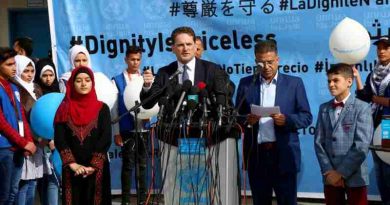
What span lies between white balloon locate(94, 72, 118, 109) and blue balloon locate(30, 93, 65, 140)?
441mm

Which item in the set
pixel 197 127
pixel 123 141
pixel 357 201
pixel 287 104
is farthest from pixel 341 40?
pixel 123 141

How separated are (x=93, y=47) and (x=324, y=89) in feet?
8.35

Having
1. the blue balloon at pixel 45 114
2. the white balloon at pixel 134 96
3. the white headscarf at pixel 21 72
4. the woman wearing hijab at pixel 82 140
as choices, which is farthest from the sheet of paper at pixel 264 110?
the white headscarf at pixel 21 72

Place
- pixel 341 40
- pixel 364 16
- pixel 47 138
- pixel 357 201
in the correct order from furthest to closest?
pixel 364 16 → pixel 47 138 → pixel 341 40 → pixel 357 201

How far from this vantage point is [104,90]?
20.3 feet

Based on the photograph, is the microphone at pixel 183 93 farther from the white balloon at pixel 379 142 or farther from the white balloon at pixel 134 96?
the white balloon at pixel 134 96

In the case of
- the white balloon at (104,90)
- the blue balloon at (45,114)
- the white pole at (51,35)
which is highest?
the white pole at (51,35)

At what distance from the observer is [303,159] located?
6.75 metres

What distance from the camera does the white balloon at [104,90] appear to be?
6125mm

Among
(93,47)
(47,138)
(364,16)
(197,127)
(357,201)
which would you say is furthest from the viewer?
(93,47)

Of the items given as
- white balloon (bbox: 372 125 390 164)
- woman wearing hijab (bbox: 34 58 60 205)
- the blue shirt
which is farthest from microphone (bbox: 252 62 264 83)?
woman wearing hijab (bbox: 34 58 60 205)

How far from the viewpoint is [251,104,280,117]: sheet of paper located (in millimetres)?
4590

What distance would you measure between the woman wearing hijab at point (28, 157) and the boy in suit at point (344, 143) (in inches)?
99.6

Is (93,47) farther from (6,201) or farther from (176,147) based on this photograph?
(176,147)
